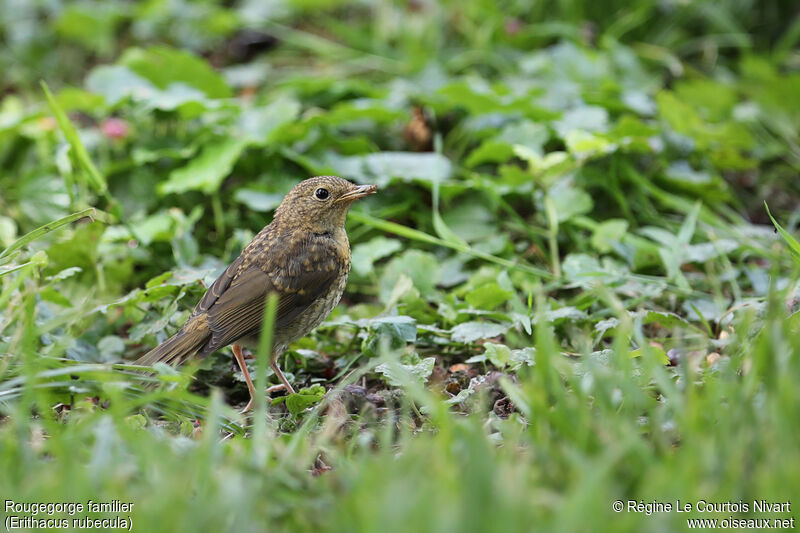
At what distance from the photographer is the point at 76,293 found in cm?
437

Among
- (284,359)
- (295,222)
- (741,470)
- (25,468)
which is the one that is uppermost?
(741,470)

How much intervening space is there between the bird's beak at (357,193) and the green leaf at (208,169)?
3.54 ft

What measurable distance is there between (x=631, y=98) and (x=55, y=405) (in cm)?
394

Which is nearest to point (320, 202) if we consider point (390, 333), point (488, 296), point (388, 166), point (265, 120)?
point (390, 333)

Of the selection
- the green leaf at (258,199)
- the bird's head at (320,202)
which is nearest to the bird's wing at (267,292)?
the bird's head at (320,202)

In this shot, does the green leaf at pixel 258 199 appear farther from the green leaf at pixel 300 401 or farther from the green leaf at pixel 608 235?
the green leaf at pixel 608 235

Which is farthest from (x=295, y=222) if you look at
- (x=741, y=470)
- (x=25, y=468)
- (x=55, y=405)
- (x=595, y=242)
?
(x=741, y=470)

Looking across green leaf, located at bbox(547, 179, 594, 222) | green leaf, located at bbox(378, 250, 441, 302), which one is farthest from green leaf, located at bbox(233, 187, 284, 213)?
green leaf, located at bbox(547, 179, 594, 222)

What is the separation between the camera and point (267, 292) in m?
3.66

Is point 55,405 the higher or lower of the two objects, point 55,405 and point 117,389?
the lower

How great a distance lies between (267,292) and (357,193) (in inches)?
25.2

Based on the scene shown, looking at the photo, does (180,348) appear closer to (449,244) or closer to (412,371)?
(412,371)

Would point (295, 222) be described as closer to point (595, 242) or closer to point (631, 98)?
point (595, 242)

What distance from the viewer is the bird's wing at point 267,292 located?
3.53 m
